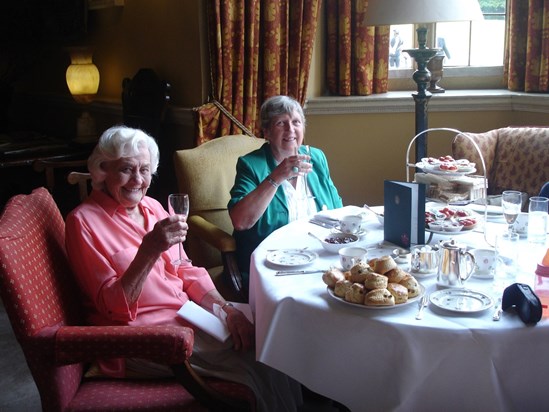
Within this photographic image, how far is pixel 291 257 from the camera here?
6.58 ft

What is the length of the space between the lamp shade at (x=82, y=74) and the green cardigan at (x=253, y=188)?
245 centimetres

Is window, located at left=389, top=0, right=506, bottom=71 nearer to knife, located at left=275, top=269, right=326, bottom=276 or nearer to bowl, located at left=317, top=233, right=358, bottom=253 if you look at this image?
bowl, located at left=317, top=233, right=358, bottom=253

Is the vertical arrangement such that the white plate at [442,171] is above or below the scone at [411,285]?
above

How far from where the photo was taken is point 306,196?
2613 mm

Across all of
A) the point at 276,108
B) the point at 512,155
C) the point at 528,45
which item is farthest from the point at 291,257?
the point at 528,45

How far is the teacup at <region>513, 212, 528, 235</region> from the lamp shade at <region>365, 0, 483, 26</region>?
1.08 metres

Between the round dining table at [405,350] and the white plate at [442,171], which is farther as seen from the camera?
the white plate at [442,171]

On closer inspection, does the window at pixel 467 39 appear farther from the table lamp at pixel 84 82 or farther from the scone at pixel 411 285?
the scone at pixel 411 285

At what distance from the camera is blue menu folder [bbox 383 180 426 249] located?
77.3 inches

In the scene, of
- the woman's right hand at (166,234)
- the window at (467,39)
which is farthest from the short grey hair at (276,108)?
the window at (467,39)

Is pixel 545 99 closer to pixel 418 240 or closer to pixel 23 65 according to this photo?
pixel 418 240

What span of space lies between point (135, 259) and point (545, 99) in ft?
8.85

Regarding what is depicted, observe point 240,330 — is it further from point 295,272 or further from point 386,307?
point 386,307

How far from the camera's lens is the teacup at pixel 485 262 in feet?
5.88
